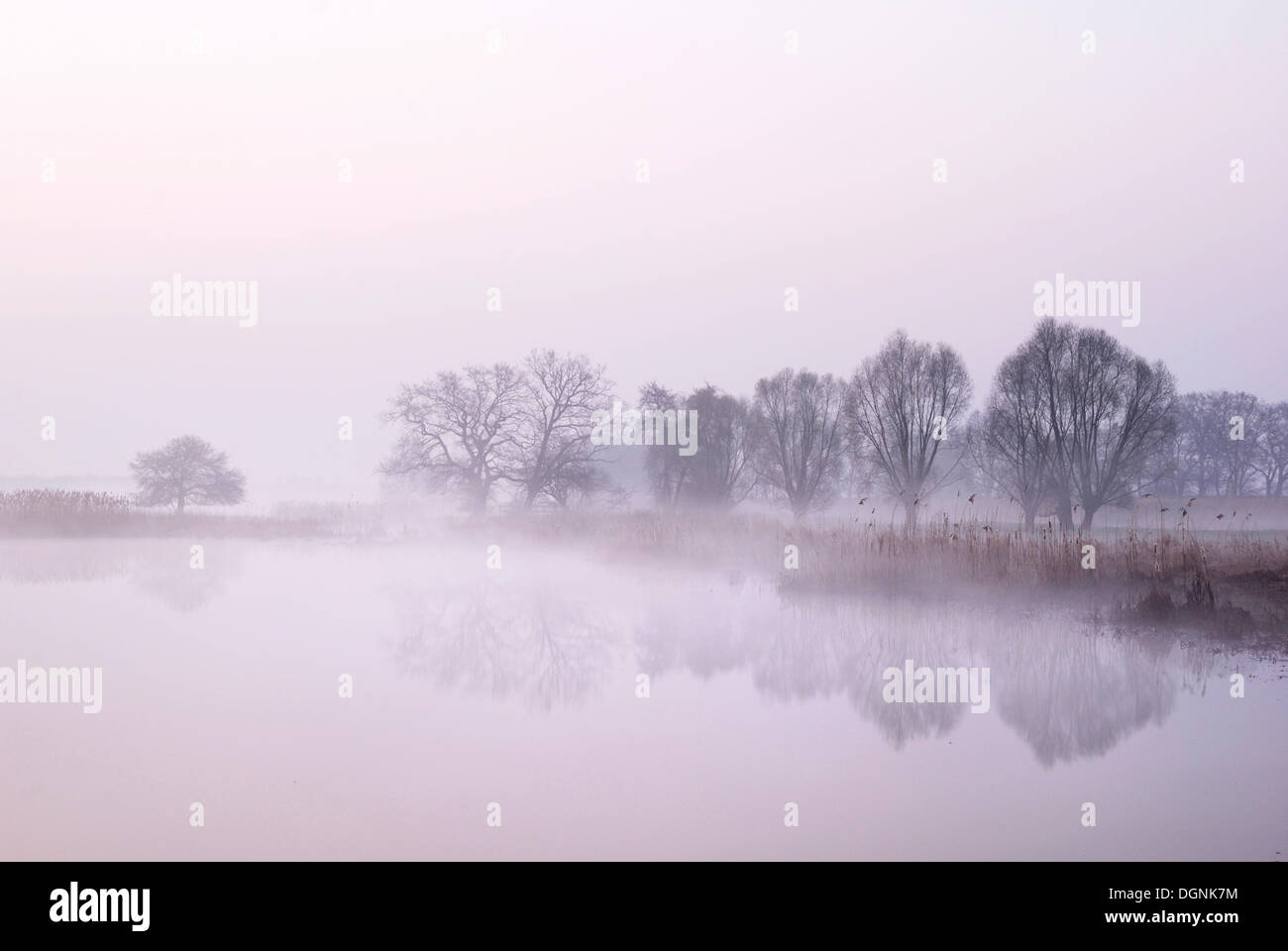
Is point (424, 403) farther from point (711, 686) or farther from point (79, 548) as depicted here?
point (711, 686)

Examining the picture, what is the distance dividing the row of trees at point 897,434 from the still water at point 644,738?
1440cm

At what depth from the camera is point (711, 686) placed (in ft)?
35.3

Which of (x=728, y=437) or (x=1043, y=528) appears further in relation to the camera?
(x=728, y=437)

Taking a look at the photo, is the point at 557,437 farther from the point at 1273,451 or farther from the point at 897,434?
the point at 1273,451

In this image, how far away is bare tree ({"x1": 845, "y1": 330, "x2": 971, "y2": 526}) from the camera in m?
35.8

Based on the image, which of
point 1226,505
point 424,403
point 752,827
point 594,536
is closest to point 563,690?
point 752,827

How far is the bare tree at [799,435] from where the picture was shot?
141 ft

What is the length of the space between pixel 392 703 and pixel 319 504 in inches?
1315

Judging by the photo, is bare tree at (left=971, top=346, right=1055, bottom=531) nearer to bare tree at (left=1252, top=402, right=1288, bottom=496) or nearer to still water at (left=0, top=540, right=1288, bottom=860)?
still water at (left=0, top=540, right=1288, bottom=860)

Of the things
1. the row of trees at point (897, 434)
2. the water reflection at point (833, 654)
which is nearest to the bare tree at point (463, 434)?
the row of trees at point (897, 434)

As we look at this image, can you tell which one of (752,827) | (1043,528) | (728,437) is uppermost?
(728,437)

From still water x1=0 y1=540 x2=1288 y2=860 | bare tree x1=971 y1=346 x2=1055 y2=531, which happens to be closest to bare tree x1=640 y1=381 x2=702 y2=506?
bare tree x1=971 y1=346 x2=1055 y2=531

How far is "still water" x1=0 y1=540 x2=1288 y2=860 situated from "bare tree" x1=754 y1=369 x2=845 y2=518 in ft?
89.4

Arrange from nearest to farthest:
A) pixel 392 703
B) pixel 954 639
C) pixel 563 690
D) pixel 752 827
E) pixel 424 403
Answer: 1. pixel 752 827
2. pixel 392 703
3. pixel 563 690
4. pixel 954 639
5. pixel 424 403
